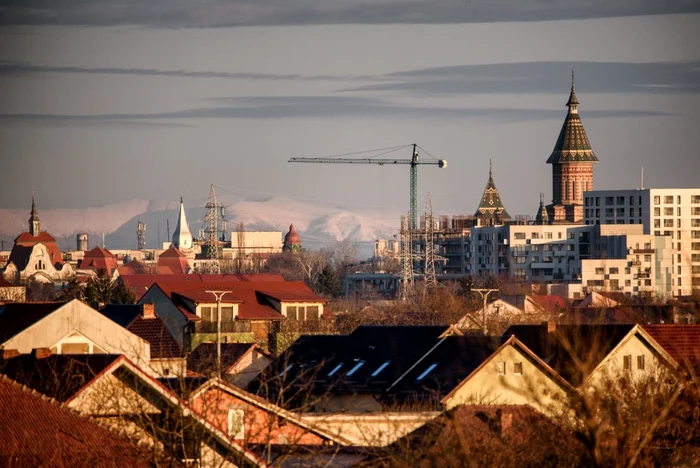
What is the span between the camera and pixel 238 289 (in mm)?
79562

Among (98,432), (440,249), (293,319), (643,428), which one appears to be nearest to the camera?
(643,428)

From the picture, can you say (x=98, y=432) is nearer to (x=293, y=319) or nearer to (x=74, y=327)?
(x=74, y=327)

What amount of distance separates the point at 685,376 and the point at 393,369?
75.4 feet

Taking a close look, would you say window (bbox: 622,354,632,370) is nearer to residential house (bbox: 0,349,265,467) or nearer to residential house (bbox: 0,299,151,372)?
residential house (bbox: 0,299,151,372)

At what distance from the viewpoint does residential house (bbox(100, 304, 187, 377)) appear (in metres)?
43.2

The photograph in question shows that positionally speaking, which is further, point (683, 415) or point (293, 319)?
point (293, 319)

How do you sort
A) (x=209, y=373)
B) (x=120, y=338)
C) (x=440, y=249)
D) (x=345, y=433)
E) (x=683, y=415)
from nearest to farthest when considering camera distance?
1. (x=683, y=415)
2. (x=209, y=373)
3. (x=345, y=433)
4. (x=120, y=338)
5. (x=440, y=249)

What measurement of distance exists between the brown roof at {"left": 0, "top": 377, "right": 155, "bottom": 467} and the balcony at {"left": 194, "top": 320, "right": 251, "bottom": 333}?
4975 centimetres

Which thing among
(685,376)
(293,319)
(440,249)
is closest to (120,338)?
(685,376)

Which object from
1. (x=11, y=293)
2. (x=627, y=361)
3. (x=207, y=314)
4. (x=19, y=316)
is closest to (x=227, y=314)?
(x=207, y=314)

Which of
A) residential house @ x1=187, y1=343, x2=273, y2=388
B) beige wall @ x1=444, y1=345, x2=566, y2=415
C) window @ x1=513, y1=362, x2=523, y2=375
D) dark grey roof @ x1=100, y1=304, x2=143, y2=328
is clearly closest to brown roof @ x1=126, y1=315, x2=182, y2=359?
residential house @ x1=187, y1=343, x2=273, y2=388

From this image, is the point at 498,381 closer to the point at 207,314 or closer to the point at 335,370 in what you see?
the point at 335,370

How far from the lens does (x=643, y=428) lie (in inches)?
720

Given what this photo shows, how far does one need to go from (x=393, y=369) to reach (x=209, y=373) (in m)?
20.5
